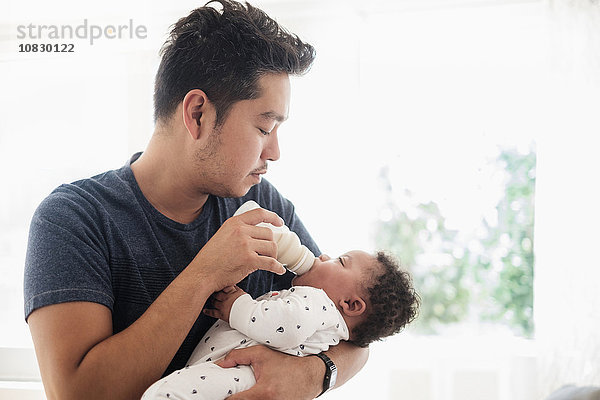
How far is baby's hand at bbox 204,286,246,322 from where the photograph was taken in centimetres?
160

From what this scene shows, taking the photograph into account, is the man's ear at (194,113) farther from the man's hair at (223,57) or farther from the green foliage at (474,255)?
the green foliage at (474,255)

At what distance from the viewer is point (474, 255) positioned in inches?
128

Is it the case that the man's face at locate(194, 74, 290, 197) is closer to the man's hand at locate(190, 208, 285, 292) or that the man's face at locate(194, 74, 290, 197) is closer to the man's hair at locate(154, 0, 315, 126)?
the man's hair at locate(154, 0, 315, 126)

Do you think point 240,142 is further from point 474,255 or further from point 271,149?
point 474,255

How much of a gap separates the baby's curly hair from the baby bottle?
7.8 inches

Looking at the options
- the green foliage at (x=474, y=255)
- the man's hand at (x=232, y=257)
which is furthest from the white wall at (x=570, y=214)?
the man's hand at (x=232, y=257)

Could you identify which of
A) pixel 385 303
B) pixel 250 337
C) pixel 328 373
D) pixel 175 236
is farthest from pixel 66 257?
pixel 385 303

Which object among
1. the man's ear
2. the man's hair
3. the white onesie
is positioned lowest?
the white onesie

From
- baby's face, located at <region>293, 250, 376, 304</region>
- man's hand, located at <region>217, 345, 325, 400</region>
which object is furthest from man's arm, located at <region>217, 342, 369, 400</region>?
baby's face, located at <region>293, 250, 376, 304</region>

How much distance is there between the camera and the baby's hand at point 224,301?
1.60 metres

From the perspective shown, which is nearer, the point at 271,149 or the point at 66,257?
the point at 66,257

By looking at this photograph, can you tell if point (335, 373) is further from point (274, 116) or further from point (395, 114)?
point (395, 114)

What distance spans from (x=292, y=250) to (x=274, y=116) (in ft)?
1.25

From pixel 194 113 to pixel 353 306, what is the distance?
709mm
